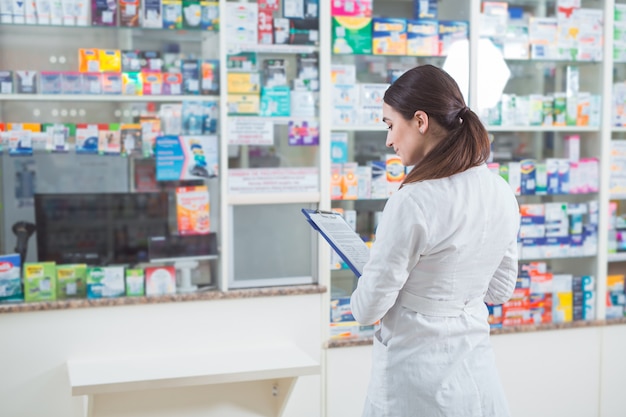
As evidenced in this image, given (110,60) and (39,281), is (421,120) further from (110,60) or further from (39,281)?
(39,281)

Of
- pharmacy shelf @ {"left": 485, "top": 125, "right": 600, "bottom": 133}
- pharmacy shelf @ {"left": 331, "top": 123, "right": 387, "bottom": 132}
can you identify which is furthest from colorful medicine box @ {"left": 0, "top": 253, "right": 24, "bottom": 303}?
pharmacy shelf @ {"left": 485, "top": 125, "right": 600, "bottom": 133}

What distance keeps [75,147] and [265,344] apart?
1370mm

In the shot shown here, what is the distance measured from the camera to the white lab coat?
6.50 feet

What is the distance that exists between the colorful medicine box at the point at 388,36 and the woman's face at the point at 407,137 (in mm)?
2303

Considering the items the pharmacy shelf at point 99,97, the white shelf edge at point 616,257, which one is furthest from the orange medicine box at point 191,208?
the white shelf edge at point 616,257

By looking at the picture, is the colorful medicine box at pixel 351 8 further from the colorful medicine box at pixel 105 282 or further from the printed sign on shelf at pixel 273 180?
A: the colorful medicine box at pixel 105 282

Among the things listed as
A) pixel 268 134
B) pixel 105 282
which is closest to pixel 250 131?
pixel 268 134

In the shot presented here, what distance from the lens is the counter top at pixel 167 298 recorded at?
3797 millimetres

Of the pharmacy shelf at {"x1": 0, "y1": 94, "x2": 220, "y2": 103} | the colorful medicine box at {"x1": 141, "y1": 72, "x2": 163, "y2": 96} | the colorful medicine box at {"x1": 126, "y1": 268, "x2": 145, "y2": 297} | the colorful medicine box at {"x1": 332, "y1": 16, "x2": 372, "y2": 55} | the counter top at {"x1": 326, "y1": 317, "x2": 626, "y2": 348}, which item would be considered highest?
the colorful medicine box at {"x1": 332, "y1": 16, "x2": 372, "y2": 55}

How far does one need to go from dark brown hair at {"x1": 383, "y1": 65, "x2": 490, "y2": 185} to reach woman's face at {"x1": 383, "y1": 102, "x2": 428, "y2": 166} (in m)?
0.02

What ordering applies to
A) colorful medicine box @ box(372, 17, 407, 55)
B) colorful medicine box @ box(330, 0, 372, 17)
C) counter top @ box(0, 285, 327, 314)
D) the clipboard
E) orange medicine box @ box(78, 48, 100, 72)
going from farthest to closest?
colorful medicine box @ box(372, 17, 407, 55) < colorful medicine box @ box(330, 0, 372, 17) < orange medicine box @ box(78, 48, 100, 72) < counter top @ box(0, 285, 327, 314) < the clipboard

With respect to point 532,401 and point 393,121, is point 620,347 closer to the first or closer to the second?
point 532,401

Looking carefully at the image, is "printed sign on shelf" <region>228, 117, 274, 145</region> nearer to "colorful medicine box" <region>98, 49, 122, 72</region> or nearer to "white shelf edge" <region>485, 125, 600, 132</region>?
"colorful medicine box" <region>98, 49, 122, 72</region>

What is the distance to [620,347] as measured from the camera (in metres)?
4.72
